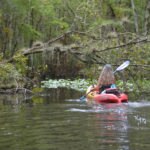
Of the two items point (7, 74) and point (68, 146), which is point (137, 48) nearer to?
point (7, 74)

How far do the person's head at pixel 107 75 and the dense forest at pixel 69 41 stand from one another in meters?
0.49

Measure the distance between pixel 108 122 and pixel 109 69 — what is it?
19.1 feet

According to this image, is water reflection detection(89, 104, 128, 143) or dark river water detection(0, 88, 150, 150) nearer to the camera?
dark river water detection(0, 88, 150, 150)

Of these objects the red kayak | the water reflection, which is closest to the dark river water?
the water reflection

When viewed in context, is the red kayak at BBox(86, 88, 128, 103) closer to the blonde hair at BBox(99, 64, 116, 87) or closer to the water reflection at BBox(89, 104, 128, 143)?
the blonde hair at BBox(99, 64, 116, 87)

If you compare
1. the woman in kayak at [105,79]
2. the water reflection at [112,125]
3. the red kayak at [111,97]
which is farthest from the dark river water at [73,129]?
the woman in kayak at [105,79]

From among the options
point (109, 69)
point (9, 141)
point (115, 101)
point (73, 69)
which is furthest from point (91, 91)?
point (73, 69)

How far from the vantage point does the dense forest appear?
12.4 metres

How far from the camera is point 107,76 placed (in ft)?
41.6

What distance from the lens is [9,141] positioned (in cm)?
507

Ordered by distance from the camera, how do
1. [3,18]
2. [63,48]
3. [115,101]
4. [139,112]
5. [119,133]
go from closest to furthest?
[119,133]
[139,112]
[115,101]
[63,48]
[3,18]

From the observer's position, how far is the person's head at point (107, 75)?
12.6 meters

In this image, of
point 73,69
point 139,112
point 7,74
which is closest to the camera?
point 139,112

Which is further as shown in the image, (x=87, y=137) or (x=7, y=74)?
(x=7, y=74)
